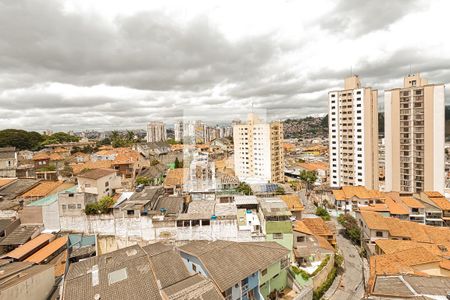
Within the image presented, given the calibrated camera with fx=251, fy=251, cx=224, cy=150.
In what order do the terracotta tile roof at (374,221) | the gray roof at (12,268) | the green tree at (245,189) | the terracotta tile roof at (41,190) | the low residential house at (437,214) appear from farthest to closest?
the green tree at (245,189) → the low residential house at (437,214) → the terracotta tile roof at (41,190) → the terracotta tile roof at (374,221) → the gray roof at (12,268)

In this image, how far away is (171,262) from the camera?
15.5 metres

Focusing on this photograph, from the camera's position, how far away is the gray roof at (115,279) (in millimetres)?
12188

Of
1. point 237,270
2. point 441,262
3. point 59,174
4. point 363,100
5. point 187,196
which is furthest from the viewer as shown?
point 363,100

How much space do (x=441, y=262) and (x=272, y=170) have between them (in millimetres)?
27997

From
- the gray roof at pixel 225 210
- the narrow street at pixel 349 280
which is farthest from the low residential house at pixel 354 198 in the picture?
the gray roof at pixel 225 210

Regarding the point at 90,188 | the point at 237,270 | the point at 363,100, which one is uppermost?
the point at 363,100

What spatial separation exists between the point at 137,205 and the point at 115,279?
28.7 feet

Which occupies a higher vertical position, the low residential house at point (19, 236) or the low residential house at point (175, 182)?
the low residential house at point (175, 182)

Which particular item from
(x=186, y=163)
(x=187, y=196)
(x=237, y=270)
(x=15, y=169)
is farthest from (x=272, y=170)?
(x=15, y=169)

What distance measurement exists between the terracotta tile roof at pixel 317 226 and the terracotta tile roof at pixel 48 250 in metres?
22.1

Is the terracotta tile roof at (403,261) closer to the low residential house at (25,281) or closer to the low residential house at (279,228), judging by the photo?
the low residential house at (279,228)

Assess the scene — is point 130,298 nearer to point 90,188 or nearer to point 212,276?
point 212,276

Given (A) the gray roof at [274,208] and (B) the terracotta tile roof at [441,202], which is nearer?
(A) the gray roof at [274,208]

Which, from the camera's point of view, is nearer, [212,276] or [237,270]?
[212,276]
